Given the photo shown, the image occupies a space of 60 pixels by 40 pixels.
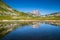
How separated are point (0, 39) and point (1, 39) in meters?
0.21

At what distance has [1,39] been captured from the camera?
26562mm

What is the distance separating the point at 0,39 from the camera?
1047 inches
